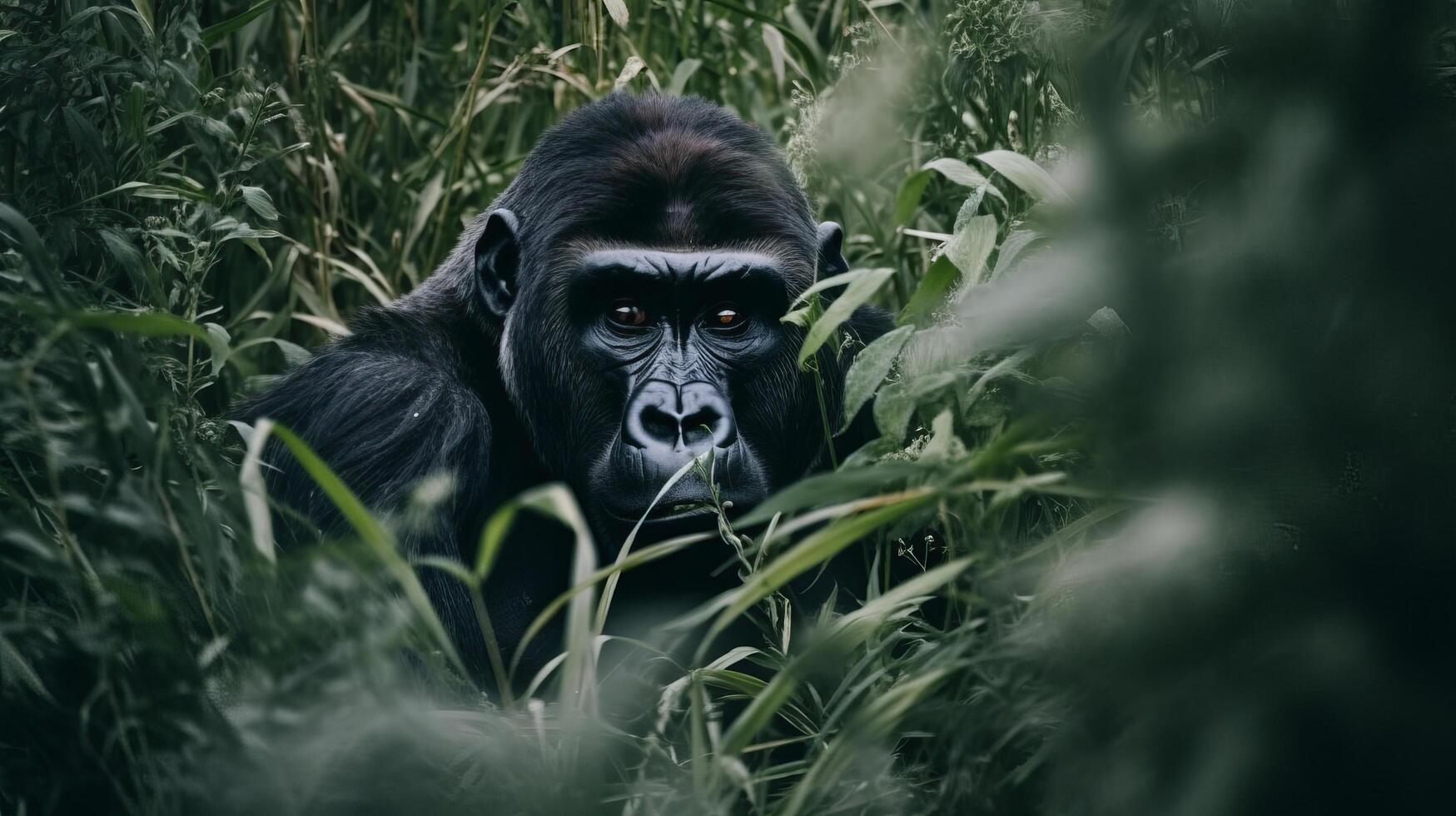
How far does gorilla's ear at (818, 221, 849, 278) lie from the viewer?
360 centimetres

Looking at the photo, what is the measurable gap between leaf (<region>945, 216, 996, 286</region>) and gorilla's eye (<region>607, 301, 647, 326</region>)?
1146mm

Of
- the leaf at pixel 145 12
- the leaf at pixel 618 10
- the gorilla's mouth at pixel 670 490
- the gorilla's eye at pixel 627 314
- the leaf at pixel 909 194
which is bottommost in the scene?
the gorilla's mouth at pixel 670 490

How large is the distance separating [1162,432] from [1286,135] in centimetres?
32

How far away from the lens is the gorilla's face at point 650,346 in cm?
328

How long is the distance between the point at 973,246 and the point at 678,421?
87cm

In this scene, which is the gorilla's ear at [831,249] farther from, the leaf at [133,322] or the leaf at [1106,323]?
the leaf at [133,322]

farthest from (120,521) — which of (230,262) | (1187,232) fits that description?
(230,262)

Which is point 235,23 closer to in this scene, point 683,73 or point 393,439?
point 393,439

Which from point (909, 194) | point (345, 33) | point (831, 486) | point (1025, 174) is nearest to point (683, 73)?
point (345, 33)

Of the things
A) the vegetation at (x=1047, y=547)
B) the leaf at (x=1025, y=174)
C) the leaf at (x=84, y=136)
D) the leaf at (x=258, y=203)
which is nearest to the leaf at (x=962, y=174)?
the vegetation at (x=1047, y=547)

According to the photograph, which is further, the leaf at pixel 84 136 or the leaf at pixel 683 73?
the leaf at pixel 683 73

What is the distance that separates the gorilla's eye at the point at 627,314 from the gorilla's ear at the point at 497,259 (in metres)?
0.34

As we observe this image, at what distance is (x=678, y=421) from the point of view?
2.95m

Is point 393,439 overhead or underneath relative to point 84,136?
underneath
